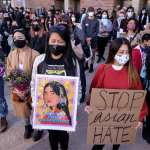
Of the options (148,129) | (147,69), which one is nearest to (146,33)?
(147,69)

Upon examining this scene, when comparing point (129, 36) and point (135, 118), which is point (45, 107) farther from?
point (129, 36)

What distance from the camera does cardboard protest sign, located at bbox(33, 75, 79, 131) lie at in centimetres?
329

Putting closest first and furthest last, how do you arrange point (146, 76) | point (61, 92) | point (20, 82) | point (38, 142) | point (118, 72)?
point (61, 92) < point (118, 72) < point (20, 82) < point (146, 76) < point (38, 142)

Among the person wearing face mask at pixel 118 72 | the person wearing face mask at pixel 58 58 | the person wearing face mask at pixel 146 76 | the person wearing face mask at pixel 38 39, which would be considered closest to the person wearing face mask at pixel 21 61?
the person wearing face mask at pixel 58 58

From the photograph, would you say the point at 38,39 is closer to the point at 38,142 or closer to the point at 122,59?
Result: the point at 38,142

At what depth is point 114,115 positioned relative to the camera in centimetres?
340

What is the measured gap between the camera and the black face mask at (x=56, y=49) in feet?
11.0

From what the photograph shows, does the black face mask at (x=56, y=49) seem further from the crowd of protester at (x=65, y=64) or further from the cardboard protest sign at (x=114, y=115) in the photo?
the cardboard protest sign at (x=114, y=115)

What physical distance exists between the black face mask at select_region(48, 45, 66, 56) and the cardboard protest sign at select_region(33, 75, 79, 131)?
0.27 metres

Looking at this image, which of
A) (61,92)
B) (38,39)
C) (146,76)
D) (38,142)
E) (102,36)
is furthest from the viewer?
(102,36)

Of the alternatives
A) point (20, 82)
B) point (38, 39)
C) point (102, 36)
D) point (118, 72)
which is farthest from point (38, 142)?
point (102, 36)

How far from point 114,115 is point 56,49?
906mm

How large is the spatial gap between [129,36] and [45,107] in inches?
116

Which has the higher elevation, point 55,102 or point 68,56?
point 68,56
